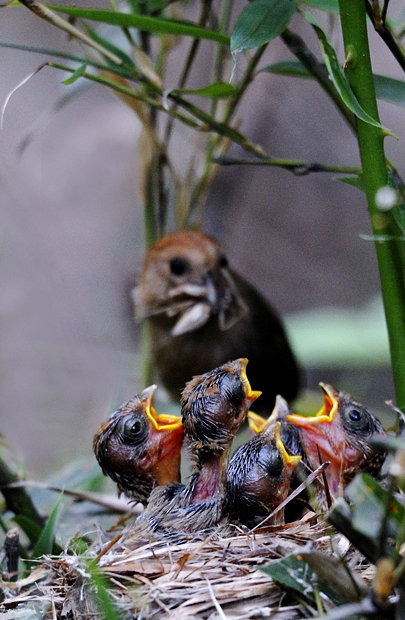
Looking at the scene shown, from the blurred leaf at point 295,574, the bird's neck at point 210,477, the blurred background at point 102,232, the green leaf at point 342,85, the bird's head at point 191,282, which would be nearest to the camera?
the blurred leaf at point 295,574

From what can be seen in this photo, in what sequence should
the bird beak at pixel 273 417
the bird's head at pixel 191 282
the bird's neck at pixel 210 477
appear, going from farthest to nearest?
the bird's head at pixel 191 282 < the bird beak at pixel 273 417 < the bird's neck at pixel 210 477

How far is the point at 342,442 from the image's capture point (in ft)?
5.75

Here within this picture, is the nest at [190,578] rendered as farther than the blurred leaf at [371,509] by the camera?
Yes

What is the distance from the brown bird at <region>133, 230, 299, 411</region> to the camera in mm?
3029

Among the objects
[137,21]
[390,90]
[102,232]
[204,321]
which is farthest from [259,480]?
[102,232]

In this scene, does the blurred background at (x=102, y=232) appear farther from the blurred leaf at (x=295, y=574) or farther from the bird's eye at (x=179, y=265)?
the blurred leaf at (x=295, y=574)

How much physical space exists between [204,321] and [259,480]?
1512 mm

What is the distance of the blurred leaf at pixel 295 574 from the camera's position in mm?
1192

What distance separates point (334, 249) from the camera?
4578 millimetres

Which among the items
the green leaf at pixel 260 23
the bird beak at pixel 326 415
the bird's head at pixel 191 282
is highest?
the green leaf at pixel 260 23

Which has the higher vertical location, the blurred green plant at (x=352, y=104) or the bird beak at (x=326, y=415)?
the blurred green plant at (x=352, y=104)

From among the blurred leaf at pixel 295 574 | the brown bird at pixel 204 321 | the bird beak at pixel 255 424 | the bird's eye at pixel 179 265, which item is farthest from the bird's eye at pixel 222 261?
the blurred leaf at pixel 295 574

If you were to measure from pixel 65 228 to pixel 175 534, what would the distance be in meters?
3.95

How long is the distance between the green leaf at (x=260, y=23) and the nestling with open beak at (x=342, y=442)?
2.60 feet
